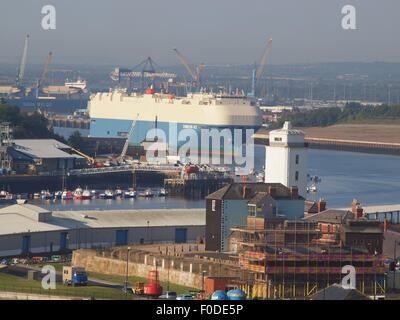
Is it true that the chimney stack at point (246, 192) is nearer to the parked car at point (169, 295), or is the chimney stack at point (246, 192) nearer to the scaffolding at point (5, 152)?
the parked car at point (169, 295)

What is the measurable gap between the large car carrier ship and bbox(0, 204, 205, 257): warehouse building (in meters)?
71.1

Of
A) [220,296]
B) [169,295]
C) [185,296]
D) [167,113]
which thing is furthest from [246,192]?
[167,113]

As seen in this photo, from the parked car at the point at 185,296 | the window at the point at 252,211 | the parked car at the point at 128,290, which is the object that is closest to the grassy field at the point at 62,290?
Result: the parked car at the point at 128,290

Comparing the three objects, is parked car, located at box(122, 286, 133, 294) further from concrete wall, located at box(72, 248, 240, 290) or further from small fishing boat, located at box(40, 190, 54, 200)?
small fishing boat, located at box(40, 190, 54, 200)

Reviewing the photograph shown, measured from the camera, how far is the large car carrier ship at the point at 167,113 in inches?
4715

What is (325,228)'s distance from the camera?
3841 cm

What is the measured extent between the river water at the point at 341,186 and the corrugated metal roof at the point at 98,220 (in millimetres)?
16562

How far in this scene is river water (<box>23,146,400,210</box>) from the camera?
67938 millimetres

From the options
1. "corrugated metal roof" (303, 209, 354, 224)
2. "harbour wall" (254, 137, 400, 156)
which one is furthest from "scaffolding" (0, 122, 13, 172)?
"harbour wall" (254, 137, 400, 156)

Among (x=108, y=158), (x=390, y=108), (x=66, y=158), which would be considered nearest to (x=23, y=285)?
(x=66, y=158)

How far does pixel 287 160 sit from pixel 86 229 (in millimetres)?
8454

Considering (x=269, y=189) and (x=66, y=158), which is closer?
(x=269, y=189)

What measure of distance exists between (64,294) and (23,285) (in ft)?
7.95
